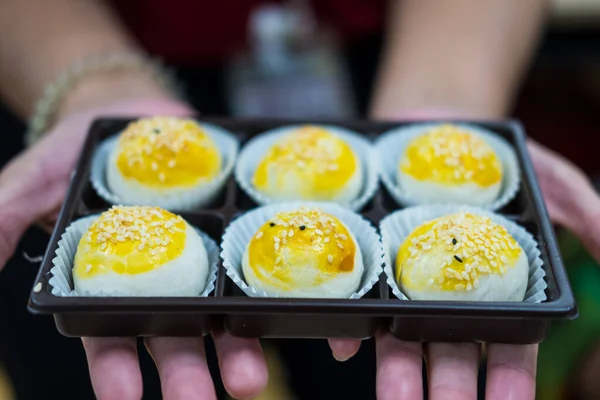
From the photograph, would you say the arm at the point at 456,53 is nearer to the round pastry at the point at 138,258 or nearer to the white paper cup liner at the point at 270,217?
the white paper cup liner at the point at 270,217

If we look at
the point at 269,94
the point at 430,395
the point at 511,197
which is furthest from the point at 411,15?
the point at 430,395

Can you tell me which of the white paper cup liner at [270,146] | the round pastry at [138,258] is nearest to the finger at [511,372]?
the white paper cup liner at [270,146]

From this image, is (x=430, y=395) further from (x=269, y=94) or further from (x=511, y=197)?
(x=269, y=94)

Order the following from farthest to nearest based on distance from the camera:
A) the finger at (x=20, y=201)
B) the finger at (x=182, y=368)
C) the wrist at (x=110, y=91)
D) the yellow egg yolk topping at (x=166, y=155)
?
the wrist at (x=110, y=91)
the yellow egg yolk topping at (x=166, y=155)
the finger at (x=20, y=201)
the finger at (x=182, y=368)

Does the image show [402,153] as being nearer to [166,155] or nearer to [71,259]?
[166,155]

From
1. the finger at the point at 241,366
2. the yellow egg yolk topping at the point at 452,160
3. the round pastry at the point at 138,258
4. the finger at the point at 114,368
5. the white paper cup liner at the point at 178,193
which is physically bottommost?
the finger at the point at 114,368
